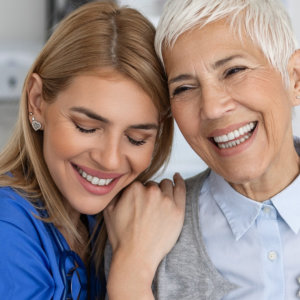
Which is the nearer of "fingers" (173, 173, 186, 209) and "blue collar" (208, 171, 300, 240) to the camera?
"blue collar" (208, 171, 300, 240)

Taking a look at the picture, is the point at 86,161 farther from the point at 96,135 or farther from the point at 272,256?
the point at 272,256

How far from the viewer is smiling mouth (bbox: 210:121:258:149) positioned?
4.33ft

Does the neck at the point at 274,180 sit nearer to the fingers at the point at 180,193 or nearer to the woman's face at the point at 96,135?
the fingers at the point at 180,193

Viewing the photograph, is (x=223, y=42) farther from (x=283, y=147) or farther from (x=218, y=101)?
(x=283, y=147)

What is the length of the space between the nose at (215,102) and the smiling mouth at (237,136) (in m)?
0.06

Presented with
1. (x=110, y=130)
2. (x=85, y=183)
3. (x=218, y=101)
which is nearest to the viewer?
(x=218, y=101)

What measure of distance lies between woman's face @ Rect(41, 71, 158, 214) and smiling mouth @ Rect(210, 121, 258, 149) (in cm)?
19

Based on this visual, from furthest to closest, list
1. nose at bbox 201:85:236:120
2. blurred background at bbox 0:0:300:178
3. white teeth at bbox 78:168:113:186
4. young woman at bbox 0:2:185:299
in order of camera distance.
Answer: blurred background at bbox 0:0:300:178 → white teeth at bbox 78:168:113:186 → young woman at bbox 0:2:185:299 → nose at bbox 201:85:236:120

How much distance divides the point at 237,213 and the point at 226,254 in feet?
0.35

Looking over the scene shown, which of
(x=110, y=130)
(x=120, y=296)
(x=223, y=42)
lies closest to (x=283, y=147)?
(x=223, y=42)

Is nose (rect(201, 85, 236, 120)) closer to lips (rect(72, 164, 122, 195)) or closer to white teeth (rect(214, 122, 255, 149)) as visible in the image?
white teeth (rect(214, 122, 255, 149))

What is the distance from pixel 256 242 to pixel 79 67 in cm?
61

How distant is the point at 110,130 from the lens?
1385 mm

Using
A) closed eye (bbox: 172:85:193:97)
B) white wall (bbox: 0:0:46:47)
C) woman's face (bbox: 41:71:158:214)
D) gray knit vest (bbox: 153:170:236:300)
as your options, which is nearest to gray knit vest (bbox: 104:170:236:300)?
gray knit vest (bbox: 153:170:236:300)
